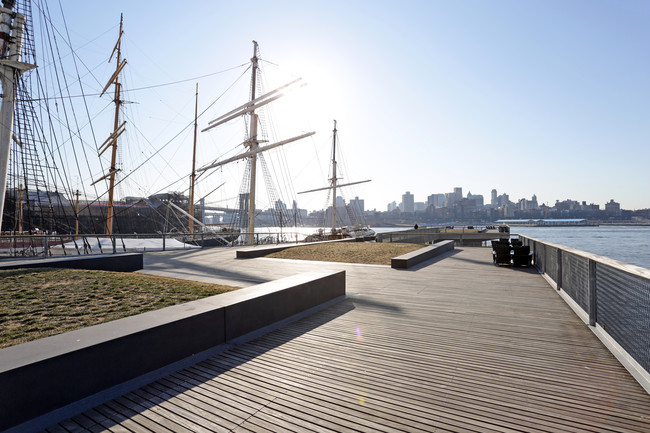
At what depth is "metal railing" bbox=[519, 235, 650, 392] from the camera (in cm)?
410

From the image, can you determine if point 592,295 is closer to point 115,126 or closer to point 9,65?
point 9,65

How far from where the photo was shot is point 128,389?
134 inches

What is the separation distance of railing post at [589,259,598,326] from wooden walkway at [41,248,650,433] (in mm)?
204

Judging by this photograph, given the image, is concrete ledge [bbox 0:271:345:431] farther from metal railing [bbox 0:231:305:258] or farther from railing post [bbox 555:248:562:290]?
metal railing [bbox 0:231:305:258]

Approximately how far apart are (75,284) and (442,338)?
6.88 metres

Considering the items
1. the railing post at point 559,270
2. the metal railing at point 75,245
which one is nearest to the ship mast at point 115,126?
the metal railing at point 75,245

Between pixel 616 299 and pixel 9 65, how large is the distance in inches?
923

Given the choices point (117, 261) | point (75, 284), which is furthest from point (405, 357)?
point (117, 261)

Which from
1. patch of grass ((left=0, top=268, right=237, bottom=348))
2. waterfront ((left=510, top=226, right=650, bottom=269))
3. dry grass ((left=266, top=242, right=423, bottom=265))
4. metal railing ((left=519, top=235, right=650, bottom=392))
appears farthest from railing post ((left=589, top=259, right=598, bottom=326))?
waterfront ((left=510, top=226, right=650, bottom=269))

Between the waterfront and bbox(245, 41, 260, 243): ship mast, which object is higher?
bbox(245, 41, 260, 243): ship mast

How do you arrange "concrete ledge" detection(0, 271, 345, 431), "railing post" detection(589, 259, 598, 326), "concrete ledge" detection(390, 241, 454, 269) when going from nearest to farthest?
"concrete ledge" detection(0, 271, 345, 431), "railing post" detection(589, 259, 598, 326), "concrete ledge" detection(390, 241, 454, 269)

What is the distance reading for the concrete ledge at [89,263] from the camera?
884cm

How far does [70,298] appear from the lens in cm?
573

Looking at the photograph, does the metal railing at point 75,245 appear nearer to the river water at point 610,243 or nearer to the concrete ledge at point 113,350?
the river water at point 610,243
